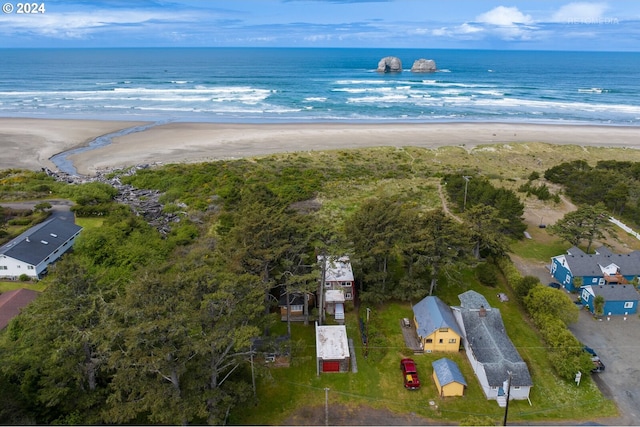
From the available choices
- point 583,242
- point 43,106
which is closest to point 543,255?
point 583,242

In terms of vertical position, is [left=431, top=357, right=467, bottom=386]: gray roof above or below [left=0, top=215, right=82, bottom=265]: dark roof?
below

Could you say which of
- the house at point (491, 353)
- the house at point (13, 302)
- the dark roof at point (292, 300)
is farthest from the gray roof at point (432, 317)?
the house at point (13, 302)

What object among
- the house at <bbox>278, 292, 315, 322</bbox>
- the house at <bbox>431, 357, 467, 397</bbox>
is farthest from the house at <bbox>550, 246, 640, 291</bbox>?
the house at <bbox>278, 292, 315, 322</bbox>

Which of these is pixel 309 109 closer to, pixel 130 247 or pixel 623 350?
pixel 130 247

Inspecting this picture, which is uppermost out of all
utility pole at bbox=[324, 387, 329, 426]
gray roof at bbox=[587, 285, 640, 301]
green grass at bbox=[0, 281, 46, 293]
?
gray roof at bbox=[587, 285, 640, 301]

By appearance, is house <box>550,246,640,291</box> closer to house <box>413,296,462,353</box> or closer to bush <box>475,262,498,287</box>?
bush <box>475,262,498,287</box>

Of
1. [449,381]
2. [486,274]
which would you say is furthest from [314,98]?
[449,381]
